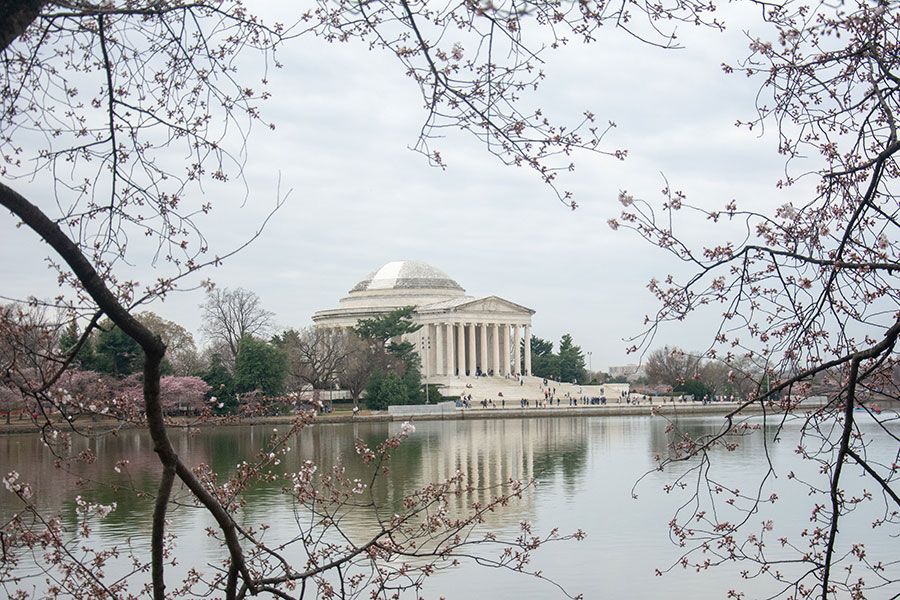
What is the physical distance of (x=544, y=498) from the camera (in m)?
25.9

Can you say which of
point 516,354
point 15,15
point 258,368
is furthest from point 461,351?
point 15,15

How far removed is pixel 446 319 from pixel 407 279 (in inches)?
449

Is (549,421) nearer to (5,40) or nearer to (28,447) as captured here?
(28,447)

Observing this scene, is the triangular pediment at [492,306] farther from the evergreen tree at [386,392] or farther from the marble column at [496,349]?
the evergreen tree at [386,392]

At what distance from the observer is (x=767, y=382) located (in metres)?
6.15

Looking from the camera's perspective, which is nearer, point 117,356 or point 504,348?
point 117,356

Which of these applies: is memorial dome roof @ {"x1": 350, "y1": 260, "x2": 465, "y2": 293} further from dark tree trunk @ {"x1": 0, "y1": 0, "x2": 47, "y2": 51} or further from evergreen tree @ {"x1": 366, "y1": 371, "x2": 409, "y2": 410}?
dark tree trunk @ {"x1": 0, "y1": 0, "x2": 47, "y2": 51}

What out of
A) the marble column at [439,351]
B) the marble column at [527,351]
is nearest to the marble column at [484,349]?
the marble column at [439,351]

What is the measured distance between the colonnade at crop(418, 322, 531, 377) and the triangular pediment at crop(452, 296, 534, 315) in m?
1.31

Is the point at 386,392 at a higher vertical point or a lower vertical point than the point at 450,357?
lower

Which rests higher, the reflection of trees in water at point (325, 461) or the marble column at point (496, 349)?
the marble column at point (496, 349)

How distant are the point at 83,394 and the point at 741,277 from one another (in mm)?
3957

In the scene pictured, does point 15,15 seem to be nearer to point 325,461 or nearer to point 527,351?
point 325,461

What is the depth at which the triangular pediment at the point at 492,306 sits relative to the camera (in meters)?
109
